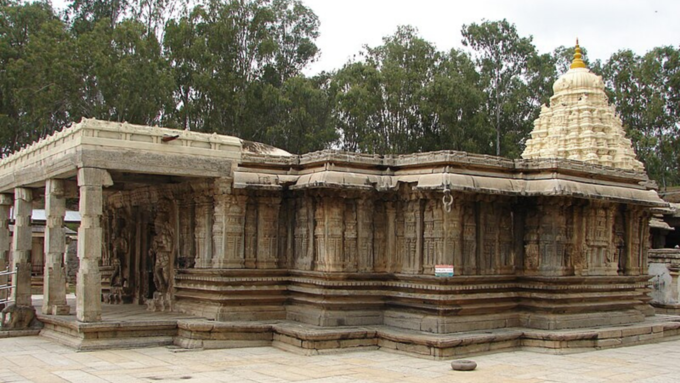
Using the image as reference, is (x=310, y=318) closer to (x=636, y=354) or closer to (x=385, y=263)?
(x=385, y=263)

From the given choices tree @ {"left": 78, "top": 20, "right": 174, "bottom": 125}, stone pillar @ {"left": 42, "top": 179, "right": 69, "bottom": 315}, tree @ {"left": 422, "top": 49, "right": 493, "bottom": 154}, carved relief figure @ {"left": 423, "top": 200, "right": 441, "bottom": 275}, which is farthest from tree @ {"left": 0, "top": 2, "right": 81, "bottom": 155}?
carved relief figure @ {"left": 423, "top": 200, "right": 441, "bottom": 275}

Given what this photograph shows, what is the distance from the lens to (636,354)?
13.8m

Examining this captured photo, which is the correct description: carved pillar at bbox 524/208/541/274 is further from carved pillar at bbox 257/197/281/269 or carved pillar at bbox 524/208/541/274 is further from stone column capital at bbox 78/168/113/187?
stone column capital at bbox 78/168/113/187

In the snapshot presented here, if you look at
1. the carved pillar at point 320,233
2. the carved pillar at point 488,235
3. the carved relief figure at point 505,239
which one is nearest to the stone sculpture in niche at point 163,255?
the carved pillar at point 320,233

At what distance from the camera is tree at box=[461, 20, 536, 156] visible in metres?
46.0

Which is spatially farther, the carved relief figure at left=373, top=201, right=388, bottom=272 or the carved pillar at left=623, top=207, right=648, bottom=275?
the carved pillar at left=623, top=207, right=648, bottom=275

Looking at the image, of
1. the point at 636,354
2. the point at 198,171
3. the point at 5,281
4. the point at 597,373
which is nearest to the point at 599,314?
the point at 636,354

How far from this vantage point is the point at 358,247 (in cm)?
1533

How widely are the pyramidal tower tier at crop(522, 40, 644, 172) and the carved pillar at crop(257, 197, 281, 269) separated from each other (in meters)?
16.2

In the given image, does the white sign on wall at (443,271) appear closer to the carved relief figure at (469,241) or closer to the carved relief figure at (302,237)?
the carved relief figure at (469,241)

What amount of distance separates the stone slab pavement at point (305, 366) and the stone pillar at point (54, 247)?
1886 mm

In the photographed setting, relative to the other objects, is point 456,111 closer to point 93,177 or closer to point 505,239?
point 505,239

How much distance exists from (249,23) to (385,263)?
90.5 ft

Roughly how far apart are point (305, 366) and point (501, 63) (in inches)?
1508
